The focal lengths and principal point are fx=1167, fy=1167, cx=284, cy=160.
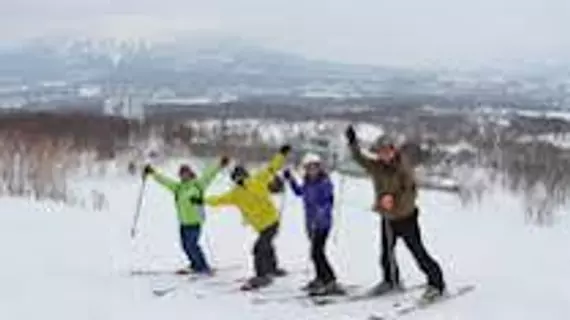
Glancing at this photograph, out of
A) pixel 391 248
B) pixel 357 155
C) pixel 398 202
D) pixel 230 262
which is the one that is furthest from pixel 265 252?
pixel 230 262

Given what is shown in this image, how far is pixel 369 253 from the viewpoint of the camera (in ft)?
43.0

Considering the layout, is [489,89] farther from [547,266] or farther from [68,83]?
[547,266]

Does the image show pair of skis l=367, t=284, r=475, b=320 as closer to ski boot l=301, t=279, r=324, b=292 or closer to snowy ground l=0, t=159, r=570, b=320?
snowy ground l=0, t=159, r=570, b=320

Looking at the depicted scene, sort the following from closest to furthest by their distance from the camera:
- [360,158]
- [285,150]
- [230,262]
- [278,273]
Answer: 1. [360,158]
2. [285,150]
3. [278,273]
4. [230,262]

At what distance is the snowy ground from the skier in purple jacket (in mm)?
327

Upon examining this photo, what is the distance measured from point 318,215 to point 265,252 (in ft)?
2.84

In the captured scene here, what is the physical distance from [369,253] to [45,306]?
15.1 ft

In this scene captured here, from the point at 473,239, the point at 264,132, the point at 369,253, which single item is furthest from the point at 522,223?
the point at 264,132

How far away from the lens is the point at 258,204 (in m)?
10.0

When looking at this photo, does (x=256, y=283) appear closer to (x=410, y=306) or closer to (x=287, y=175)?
(x=287, y=175)

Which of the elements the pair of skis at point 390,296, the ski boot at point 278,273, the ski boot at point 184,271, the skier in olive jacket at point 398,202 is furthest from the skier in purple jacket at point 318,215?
the ski boot at point 184,271

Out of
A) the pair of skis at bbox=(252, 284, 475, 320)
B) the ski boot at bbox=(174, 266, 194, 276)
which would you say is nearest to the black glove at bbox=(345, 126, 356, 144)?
the pair of skis at bbox=(252, 284, 475, 320)

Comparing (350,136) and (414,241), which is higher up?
(350,136)

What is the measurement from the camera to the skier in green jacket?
1066 cm
